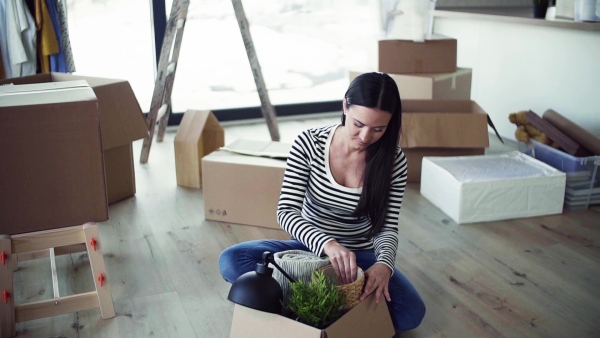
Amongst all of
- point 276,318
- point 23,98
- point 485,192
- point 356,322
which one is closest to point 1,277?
point 23,98

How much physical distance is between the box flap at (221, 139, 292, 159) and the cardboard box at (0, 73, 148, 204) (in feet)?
1.45

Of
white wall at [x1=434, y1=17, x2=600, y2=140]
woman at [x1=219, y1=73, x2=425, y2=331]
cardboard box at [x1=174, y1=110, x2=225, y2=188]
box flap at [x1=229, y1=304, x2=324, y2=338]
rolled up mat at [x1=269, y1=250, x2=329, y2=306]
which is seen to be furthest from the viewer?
white wall at [x1=434, y1=17, x2=600, y2=140]

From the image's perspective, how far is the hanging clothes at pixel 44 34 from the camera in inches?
133

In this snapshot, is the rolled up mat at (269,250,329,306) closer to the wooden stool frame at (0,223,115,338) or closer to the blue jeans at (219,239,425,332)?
the blue jeans at (219,239,425,332)

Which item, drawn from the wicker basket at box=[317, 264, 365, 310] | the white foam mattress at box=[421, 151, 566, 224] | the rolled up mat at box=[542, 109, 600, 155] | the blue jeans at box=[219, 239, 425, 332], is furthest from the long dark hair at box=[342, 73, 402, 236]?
the rolled up mat at box=[542, 109, 600, 155]

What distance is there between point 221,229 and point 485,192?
3.75ft

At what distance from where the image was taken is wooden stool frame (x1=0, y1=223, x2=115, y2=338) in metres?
1.94

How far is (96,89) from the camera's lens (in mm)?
2834

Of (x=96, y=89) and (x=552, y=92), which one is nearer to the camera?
(x=96, y=89)

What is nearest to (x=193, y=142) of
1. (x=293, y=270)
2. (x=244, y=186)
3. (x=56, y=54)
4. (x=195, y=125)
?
(x=195, y=125)

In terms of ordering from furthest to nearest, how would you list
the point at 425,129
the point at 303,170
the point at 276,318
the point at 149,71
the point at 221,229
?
1. the point at 149,71
2. the point at 425,129
3. the point at 221,229
4. the point at 303,170
5. the point at 276,318

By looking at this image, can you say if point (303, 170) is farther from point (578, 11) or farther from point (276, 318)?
point (578, 11)

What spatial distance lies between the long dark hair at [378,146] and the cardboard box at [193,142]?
147 centimetres

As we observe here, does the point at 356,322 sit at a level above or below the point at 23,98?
below
